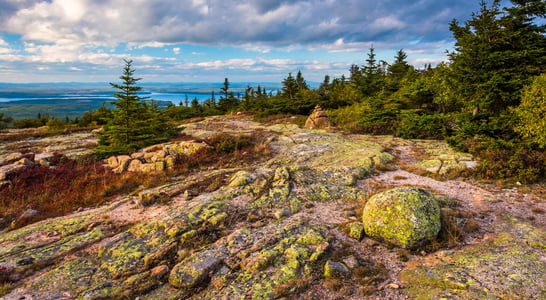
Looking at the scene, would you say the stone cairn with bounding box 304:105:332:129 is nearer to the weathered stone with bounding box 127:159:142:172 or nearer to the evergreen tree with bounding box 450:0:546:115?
the evergreen tree with bounding box 450:0:546:115

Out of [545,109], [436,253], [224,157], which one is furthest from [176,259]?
[545,109]

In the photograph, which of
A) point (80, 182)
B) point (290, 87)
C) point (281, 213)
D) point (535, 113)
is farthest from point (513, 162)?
point (290, 87)

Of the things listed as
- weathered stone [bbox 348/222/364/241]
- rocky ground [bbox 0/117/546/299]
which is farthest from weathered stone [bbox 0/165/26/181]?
weathered stone [bbox 348/222/364/241]

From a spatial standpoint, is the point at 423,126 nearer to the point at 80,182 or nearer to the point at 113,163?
the point at 113,163

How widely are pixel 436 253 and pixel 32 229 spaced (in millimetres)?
10717

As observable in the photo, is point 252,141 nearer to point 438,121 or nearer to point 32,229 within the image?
point 32,229

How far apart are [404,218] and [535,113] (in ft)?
31.8

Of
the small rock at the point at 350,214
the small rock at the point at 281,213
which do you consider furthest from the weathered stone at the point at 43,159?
the small rock at the point at 350,214

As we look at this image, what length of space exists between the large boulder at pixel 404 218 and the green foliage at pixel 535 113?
806cm

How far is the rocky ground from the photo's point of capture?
461cm

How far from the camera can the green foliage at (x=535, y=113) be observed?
10.1 meters

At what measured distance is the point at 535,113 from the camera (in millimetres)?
10461

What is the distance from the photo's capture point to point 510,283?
14.0 ft

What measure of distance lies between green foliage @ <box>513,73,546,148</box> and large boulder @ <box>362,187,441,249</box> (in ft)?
26.4
